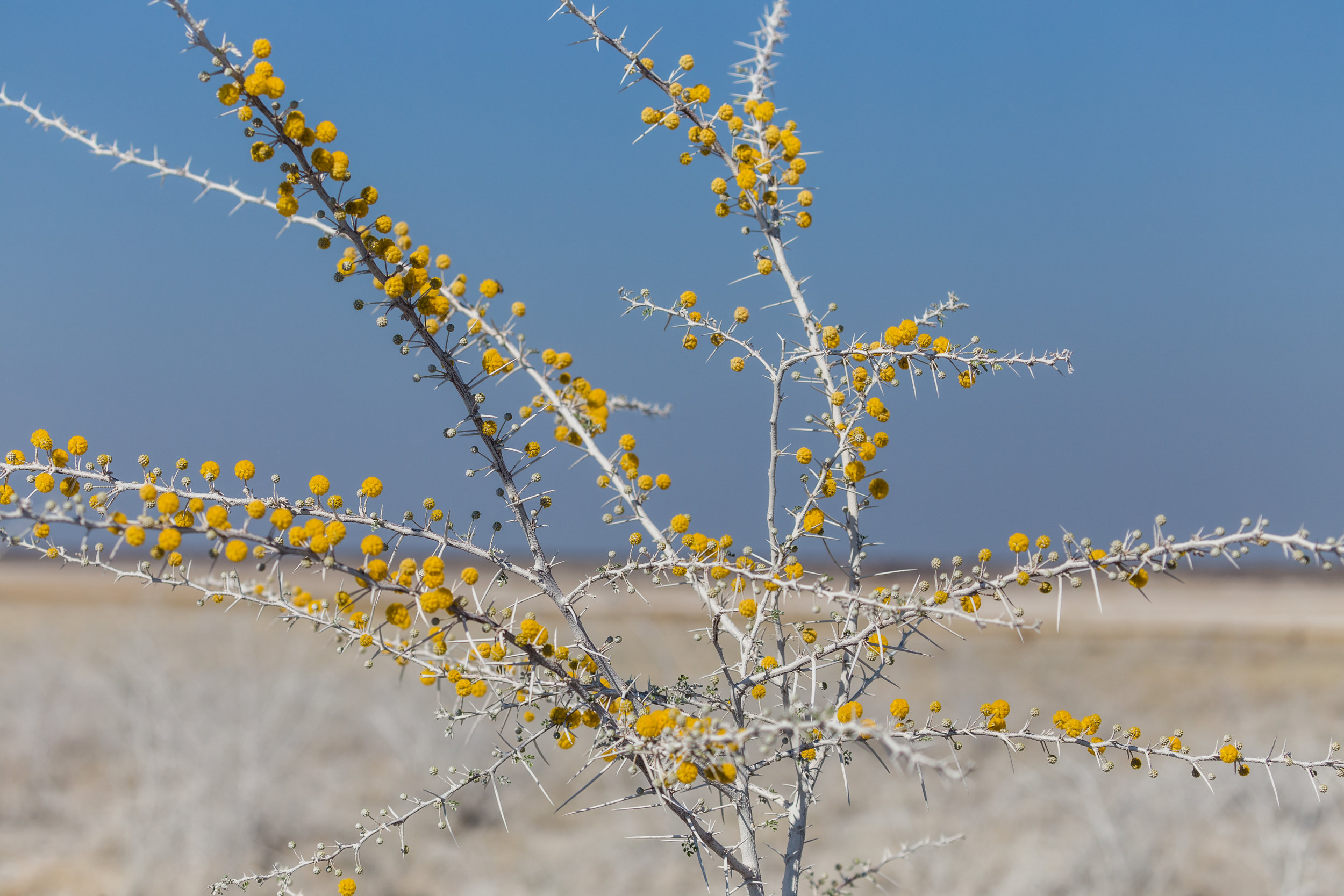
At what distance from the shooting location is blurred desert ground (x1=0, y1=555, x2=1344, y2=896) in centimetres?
809

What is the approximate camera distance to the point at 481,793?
12.5 meters

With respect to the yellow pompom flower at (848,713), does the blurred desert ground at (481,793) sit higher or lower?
lower

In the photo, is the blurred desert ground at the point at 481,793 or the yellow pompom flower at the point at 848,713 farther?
the blurred desert ground at the point at 481,793

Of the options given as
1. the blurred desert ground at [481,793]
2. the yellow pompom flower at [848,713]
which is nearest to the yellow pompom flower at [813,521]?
the yellow pompom flower at [848,713]

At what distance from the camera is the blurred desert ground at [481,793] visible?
809 centimetres

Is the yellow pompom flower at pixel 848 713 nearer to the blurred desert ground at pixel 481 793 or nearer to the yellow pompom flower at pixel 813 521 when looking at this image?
the yellow pompom flower at pixel 813 521

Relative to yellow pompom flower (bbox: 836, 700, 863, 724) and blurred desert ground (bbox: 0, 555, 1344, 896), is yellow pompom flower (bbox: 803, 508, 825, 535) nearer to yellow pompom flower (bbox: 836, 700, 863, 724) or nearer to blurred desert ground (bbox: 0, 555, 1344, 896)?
yellow pompom flower (bbox: 836, 700, 863, 724)

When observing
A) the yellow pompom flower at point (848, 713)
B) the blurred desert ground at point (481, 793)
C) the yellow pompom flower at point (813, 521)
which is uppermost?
the yellow pompom flower at point (813, 521)

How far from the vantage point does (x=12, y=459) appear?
2.49 metres

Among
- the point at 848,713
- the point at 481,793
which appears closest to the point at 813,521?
the point at 848,713

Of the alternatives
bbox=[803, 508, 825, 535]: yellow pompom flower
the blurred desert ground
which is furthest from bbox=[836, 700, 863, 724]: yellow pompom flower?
the blurred desert ground

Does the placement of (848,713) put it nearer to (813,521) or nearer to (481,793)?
(813,521)

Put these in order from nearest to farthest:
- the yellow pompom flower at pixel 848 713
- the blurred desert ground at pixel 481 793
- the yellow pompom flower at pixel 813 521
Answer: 1. the yellow pompom flower at pixel 848 713
2. the yellow pompom flower at pixel 813 521
3. the blurred desert ground at pixel 481 793

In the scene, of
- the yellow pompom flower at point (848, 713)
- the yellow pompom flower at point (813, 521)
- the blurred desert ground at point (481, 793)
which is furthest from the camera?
the blurred desert ground at point (481, 793)
